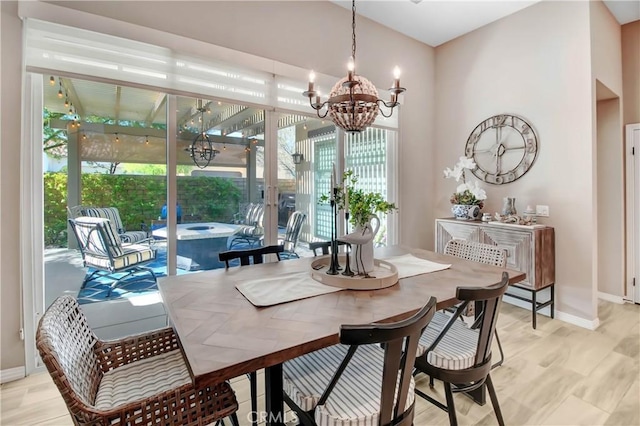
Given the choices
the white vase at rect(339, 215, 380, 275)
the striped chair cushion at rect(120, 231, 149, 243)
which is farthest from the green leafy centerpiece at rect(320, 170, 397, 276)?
the striped chair cushion at rect(120, 231, 149, 243)

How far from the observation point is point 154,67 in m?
2.54

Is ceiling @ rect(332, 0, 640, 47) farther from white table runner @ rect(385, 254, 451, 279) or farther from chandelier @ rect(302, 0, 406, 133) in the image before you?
white table runner @ rect(385, 254, 451, 279)

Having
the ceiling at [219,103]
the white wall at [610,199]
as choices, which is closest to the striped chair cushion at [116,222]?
the ceiling at [219,103]

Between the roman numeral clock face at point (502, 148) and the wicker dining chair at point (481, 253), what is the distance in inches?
62.4

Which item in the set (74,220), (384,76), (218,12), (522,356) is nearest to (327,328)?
(522,356)

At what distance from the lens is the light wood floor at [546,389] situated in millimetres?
1852

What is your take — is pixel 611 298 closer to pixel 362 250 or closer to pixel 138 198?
pixel 362 250

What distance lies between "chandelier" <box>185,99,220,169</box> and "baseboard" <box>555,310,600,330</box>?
389cm

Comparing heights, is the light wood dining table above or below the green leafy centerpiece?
below

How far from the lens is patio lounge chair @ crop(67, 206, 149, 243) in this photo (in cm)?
246

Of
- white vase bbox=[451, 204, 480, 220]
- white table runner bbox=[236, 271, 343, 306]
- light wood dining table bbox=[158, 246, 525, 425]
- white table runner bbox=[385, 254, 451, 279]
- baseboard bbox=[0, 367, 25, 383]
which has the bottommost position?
baseboard bbox=[0, 367, 25, 383]

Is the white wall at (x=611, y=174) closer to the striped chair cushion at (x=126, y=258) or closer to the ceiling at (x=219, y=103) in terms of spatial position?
the ceiling at (x=219, y=103)

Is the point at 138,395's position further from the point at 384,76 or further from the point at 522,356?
the point at 384,76

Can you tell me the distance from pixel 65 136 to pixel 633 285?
593 cm
